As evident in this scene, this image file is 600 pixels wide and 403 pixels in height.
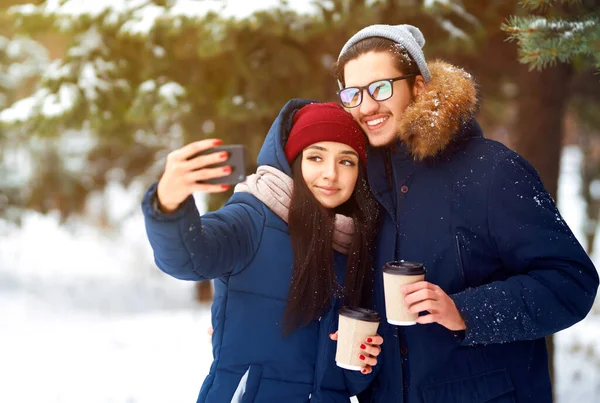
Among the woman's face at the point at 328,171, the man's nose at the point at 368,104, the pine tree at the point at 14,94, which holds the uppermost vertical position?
the pine tree at the point at 14,94

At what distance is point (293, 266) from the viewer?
260 cm

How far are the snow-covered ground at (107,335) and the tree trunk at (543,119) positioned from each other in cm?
251

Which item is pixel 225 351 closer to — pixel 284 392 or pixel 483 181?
pixel 284 392

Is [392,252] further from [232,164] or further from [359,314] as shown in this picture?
[232,164]

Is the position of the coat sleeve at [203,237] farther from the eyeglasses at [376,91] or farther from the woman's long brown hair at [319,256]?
the eyeglasses at [376,91]

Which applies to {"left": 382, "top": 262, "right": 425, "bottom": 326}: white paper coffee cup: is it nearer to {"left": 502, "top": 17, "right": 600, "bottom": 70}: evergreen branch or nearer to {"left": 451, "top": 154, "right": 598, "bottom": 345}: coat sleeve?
{"left": 451, "top": 154, "right": 598, "bottom": 345}: coat sleeve

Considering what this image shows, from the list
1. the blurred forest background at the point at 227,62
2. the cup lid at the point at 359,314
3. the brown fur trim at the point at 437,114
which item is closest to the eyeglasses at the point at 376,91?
the brown fur trim at the point at 437,114

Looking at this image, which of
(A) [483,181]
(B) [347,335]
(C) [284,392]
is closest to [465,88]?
(A) [483,181]

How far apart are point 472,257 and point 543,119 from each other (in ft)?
13.5

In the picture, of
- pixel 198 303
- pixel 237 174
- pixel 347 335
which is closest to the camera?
pixel 237 174

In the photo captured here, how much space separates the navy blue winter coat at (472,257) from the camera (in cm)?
235

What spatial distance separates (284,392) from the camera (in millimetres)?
2529

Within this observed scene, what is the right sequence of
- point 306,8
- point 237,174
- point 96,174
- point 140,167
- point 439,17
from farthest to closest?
1. point 96,174
2. point 140,167
3. point 439,17
4. point 306,8
5. point 237,174

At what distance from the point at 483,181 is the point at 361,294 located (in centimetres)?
73
